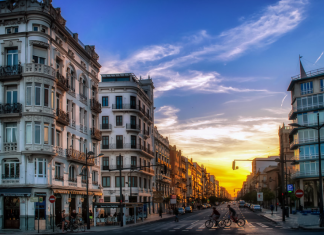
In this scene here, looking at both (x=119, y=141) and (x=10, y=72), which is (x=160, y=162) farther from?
(x=10, y=72)

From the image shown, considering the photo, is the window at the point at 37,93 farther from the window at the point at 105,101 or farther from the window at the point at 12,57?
the window at the point at 105,101

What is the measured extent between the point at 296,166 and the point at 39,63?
58.1m

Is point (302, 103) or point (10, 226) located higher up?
point (302, 103)

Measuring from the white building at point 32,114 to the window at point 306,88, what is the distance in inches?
1995

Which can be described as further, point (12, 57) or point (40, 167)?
point (12, 57)

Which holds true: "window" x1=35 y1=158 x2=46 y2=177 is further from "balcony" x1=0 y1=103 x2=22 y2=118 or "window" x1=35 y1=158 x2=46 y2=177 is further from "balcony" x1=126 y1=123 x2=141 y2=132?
"balcony" x1=126 y1=123 x2=141 y2=132

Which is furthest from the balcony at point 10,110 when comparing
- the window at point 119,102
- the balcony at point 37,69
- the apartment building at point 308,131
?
the apartment building at point 308,131

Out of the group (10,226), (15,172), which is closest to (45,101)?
(15,172)

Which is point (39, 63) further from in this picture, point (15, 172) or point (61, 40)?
point (15, 172)

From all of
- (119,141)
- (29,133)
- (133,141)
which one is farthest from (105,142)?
(29,133)

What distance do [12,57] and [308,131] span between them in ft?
188

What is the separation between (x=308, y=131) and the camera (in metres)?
75.4

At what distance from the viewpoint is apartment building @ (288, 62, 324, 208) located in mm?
73625

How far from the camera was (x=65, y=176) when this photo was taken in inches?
1633
